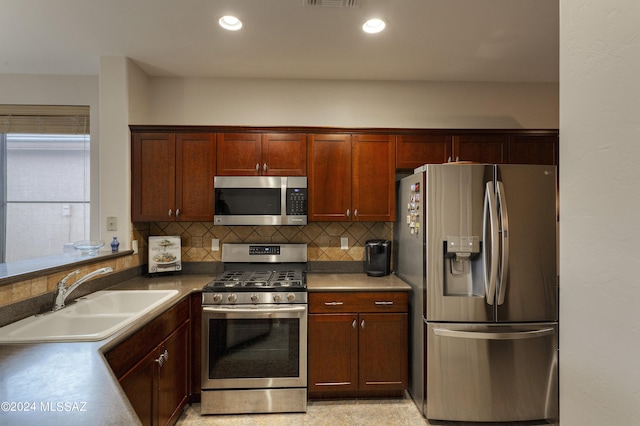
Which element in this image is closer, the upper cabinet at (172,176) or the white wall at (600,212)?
the white wall at (600,212)

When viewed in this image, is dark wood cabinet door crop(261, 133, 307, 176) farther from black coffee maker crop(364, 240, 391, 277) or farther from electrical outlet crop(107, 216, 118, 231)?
electrical outlet crop(107, 216, 118, 231)

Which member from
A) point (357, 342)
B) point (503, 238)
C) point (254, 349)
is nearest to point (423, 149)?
point (503, 238)

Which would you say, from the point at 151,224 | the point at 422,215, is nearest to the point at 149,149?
the point at 151,224

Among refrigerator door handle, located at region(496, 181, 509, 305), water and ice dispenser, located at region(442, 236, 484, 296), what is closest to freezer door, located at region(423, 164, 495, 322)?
water and ice dispenser, located at region(442, 236, 484, 296)

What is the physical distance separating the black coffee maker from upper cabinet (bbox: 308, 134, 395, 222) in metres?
0.24

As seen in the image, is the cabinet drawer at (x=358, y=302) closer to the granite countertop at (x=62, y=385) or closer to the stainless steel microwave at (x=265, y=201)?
the stainless steel microwave at (x=265, y=201)

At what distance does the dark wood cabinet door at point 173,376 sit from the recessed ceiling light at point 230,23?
2.09m

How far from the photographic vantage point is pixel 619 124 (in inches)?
19.8

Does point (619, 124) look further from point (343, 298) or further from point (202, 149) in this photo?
point (202, 149)

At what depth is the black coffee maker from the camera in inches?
117

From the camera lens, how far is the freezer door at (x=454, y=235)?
7.50 ft

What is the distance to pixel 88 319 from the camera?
6.27 ft

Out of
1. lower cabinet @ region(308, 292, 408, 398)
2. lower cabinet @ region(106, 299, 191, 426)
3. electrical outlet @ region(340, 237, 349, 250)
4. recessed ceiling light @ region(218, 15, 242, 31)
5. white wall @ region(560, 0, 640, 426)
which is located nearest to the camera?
white wall @ region(560, 0, 640, 426)

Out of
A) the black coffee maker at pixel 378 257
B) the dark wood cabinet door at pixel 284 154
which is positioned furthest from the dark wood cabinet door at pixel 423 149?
the dark wood cabinet door at pixel 284 154
